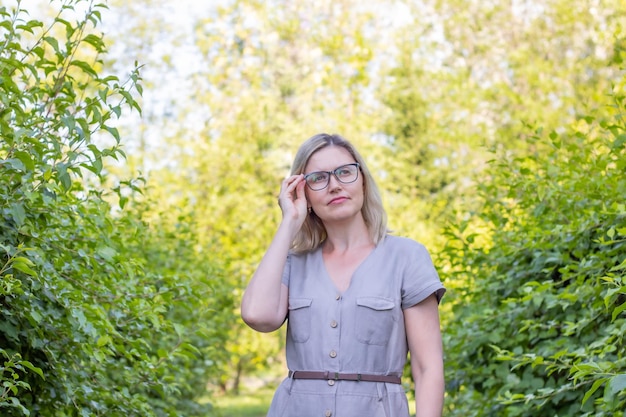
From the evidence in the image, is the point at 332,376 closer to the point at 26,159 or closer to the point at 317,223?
the point at 317,223

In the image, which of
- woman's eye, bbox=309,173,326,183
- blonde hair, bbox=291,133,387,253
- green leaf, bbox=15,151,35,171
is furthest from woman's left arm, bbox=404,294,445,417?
green leaf, bbox=15,151,35,171

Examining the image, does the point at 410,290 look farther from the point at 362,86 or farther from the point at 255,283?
the point at 362,86

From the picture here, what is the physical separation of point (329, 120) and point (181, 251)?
8829 millimetres

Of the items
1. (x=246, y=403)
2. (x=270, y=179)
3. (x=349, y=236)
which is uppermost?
(x=270, y=179)

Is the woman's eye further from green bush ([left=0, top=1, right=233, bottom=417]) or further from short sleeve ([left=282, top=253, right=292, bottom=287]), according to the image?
green bush ([left=0, top=1, right=233, bottom=417])

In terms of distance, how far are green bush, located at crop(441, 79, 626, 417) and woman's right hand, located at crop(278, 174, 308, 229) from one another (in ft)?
3.63

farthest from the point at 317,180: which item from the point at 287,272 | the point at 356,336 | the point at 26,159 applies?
the point at 26,159

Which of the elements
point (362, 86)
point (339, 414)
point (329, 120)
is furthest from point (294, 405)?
point (362, 86)

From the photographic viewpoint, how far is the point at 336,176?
3.04 meters

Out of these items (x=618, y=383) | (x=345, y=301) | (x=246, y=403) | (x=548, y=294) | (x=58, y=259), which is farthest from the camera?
(x=246, y=403)

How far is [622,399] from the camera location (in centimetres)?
331

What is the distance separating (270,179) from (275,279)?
14.1 meters

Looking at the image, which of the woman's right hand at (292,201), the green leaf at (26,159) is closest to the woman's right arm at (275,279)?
the woman's right hand at (292,201)

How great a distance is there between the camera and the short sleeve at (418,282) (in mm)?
2857
